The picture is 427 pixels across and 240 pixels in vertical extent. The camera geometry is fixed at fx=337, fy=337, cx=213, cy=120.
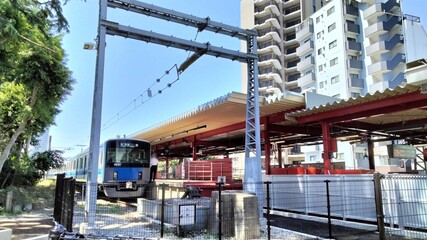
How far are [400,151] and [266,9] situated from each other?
5088 cm

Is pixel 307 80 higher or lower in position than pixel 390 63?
higher

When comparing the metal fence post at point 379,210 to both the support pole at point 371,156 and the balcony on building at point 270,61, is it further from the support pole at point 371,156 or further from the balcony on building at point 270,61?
the balcony on building at point 270,61

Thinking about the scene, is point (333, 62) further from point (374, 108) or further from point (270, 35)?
point (374, 108)

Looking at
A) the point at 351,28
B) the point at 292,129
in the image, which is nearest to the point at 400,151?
the point at 292,129

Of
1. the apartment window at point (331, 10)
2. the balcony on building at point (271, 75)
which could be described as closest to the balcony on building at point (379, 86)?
the apartment window at point (331, 10)

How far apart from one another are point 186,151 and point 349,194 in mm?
24453

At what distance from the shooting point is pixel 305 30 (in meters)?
49.9

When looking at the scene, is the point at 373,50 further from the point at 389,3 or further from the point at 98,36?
the point at 98,36

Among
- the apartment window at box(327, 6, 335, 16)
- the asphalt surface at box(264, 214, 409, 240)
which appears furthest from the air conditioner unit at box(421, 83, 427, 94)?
the apartment window at box(327, 6, 335, 16)

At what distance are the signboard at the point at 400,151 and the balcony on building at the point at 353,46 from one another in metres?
34.1

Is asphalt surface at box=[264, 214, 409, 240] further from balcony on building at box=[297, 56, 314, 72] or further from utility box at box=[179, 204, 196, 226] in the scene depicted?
balcony on building at box=[297, 56, 314, 72]

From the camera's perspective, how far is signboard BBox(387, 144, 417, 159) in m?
10.8

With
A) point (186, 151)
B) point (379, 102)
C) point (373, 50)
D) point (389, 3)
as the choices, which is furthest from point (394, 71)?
point (379, 102)

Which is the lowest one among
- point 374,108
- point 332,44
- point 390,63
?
point 374,108
